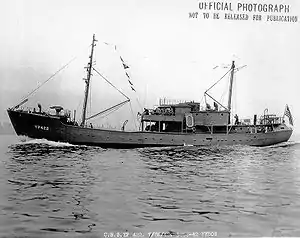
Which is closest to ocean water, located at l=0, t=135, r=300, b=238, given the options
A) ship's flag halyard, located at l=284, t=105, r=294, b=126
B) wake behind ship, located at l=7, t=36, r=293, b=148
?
ship's flag halyard, located at l=284, t=105, r=294, b=126

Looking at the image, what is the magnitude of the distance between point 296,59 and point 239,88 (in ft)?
1.63

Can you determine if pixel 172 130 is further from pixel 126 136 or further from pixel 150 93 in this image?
pixel 150 93

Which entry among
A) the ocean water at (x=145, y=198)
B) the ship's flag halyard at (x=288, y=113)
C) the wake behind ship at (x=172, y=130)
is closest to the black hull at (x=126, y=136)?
the wake behind ship at (x=172, y=130)

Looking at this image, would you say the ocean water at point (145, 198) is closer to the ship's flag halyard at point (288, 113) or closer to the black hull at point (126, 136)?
the ship's flag halyard at point (288, 113)

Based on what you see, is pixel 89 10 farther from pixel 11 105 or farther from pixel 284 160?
pixel 284 160

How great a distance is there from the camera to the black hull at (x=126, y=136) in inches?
179

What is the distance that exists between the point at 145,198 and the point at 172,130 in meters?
3.27

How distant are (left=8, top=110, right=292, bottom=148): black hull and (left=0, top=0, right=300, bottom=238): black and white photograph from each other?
38.1 inches

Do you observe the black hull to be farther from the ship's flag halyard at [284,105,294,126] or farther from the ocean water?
the ocean water

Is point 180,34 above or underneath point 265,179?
above

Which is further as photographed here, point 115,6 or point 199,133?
point 199,133

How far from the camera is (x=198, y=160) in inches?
149

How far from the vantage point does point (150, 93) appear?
3.35 metres

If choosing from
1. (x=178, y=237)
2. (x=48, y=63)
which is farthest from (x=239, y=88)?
(x=48, y=63)
